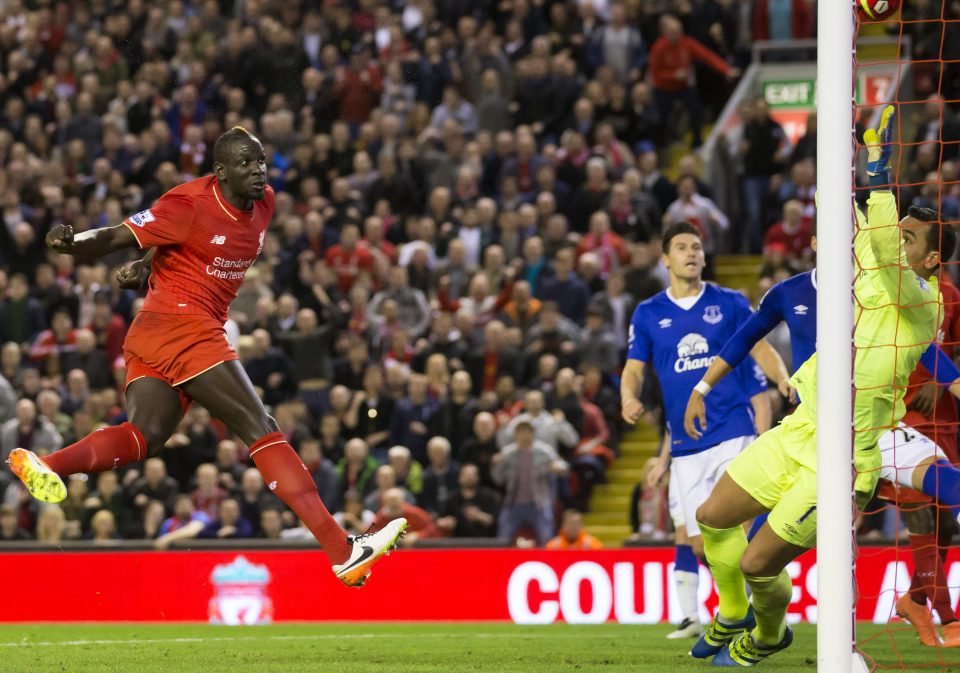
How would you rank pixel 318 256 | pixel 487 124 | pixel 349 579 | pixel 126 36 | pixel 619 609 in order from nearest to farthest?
1. pixel 349 579
2. pixel 619 609
3. pixel 318 256
4. pixel 487 124
5. pixel 126 36

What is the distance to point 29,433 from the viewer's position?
15.0 meters

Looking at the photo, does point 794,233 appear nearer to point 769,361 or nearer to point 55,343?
point 769,361

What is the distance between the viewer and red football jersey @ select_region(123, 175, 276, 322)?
7.58m

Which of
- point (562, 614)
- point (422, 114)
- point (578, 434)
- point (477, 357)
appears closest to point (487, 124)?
point (422, 114)

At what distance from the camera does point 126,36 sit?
68.2 feet

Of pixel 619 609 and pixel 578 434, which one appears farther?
pixel 578 434

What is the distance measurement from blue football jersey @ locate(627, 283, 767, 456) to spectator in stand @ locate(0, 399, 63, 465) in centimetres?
776

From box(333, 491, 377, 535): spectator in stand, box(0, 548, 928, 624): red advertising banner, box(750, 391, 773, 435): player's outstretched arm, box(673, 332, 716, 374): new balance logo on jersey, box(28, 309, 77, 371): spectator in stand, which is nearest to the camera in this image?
box(673, 332, 716, 374): new balance logo on jersey

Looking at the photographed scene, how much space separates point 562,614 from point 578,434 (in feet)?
9.16

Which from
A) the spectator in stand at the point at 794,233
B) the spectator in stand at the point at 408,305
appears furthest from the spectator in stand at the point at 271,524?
the spectator in stand at the point at 794,233

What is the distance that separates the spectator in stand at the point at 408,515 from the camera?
534 inches

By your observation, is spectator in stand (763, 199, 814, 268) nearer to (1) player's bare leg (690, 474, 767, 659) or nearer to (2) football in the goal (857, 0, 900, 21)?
(1) player's bare leg (690, 474, 767, 659)

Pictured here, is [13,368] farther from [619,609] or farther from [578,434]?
[619,609]

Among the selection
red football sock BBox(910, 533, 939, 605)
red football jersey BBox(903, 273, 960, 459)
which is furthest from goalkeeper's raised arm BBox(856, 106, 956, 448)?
red football sock BBox(910, 533, 939, 605)
